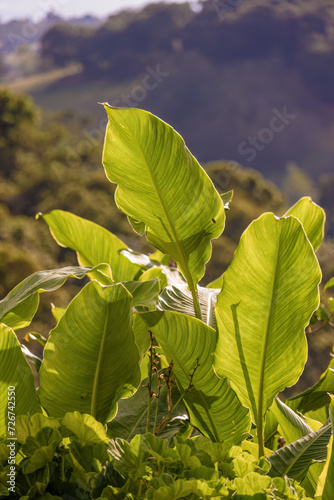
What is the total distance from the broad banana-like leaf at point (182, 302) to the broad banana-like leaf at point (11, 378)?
188 millimetres

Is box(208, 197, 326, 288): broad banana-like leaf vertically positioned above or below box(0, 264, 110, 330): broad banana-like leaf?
above

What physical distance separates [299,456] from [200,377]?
147 millimetres

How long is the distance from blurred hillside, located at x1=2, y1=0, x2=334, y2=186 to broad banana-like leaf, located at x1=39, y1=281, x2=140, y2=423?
30222 millimetres

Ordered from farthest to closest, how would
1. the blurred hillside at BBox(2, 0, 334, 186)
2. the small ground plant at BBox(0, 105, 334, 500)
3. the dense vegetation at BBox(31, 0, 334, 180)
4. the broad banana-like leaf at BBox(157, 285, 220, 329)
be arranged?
1. the dense vegetation at BBox(31, 0, 334, 180)
2. the blurred hillside at BBox(2, 0, 334, 186)
3. the broad banana-like leaf at BBox(157, 285, 220, 329)
4. the small ground plant at BBox(0, 105, 334, 500)

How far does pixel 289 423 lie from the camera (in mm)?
652

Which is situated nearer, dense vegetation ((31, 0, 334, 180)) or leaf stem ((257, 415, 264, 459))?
leaf stem ((257, 415, 264, 459))

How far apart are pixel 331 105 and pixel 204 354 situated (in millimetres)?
34011

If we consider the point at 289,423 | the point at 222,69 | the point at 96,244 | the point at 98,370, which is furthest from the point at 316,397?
the point at 222,69

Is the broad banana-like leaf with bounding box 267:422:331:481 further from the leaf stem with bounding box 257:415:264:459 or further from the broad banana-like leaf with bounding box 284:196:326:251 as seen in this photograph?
the broad banana-like leaf with bounding box 284:196:326:251

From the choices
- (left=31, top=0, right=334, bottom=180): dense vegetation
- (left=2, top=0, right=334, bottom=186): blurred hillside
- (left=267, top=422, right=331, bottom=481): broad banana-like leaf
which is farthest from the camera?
(left=31, top=0, right=334, bottom=180): dense vegetation

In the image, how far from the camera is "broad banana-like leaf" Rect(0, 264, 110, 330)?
26.1 inches

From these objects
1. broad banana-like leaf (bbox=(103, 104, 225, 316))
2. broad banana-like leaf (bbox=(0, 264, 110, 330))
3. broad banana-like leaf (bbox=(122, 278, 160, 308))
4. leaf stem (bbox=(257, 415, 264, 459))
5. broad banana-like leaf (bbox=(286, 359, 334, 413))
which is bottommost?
broad banana-like leaf (bbox=(286, 359, 334, 413))

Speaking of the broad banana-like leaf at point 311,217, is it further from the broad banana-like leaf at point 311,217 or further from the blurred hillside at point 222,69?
the blurred hillside at point 222,69

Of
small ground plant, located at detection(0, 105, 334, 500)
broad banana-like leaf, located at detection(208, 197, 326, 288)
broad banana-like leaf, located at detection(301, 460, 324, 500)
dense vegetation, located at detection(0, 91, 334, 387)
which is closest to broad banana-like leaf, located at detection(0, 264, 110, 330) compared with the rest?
small ground plant, located at detection(0, 105, 334, 500)
